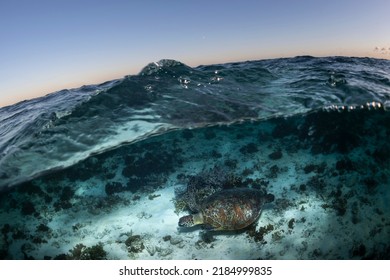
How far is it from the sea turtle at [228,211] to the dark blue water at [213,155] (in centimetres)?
88

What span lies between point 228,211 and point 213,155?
5.04 m

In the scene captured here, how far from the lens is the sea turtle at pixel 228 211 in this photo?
7.20m

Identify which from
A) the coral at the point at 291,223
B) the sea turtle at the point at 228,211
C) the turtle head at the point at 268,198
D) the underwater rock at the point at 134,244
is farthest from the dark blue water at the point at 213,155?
the sea turtle at the point at 228,211

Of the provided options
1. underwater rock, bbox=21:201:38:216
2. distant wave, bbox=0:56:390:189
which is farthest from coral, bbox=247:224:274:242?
underwater rock, bbox=21:201:38:216

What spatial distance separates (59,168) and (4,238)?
2913 millimetres

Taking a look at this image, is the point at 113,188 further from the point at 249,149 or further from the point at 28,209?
the point at 249,149

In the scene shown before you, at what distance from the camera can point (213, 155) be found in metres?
12.1

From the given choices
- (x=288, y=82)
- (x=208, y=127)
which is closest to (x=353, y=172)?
(x=288, y=82)

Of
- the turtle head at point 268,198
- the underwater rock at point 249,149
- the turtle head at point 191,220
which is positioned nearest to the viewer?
the turtle head at point 191,220

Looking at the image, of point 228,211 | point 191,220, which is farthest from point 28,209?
point 228,211

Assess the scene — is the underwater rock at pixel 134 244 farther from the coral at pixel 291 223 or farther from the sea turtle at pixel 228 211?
the coral at pixel 291 223

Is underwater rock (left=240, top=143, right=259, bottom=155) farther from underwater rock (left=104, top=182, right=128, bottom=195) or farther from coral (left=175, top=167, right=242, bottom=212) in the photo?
underwater rock (left=104, top=182, right=128, bottom=195)

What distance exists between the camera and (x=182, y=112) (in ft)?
33.7
